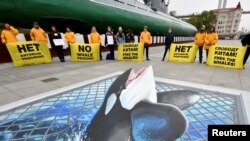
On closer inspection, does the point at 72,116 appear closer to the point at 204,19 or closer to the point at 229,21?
the point at 204,19

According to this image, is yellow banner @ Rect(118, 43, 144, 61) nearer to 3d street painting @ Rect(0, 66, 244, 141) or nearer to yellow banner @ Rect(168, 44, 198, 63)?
yellow banner @ Rect(168, 44, 198, 63)

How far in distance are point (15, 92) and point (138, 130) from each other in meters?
3.45

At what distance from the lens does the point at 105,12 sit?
11.9 meters

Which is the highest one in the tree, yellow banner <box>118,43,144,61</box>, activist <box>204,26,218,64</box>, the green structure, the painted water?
the tree

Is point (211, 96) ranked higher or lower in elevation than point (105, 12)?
lower

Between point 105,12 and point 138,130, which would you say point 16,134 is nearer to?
point 138,130

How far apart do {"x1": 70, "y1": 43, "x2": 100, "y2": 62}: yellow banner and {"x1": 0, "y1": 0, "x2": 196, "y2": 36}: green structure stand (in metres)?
2.39

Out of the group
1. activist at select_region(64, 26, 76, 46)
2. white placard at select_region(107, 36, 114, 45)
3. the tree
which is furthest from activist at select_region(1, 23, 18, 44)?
the tree

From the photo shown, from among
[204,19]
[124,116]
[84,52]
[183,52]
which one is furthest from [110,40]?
[204,19]

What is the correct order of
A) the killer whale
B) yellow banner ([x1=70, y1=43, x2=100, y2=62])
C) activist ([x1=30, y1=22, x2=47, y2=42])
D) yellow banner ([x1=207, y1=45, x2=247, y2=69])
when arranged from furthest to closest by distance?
yellow banner ([x1=70, y1=43, x2=100, y2=62])
activist ([x1=30, y1=22, x2=47, y2=42])
yellow banner ([x1=207, y1=45, x2=247, y2=69])
the killer whale

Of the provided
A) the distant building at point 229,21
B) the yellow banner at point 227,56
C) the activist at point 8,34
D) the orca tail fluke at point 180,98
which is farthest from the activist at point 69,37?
the distant building at point 229,21

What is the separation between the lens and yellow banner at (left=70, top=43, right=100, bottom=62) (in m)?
8.34

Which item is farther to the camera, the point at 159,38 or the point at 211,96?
the point at 159,38

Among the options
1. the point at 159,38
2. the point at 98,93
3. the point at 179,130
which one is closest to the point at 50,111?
the point at 98,93
